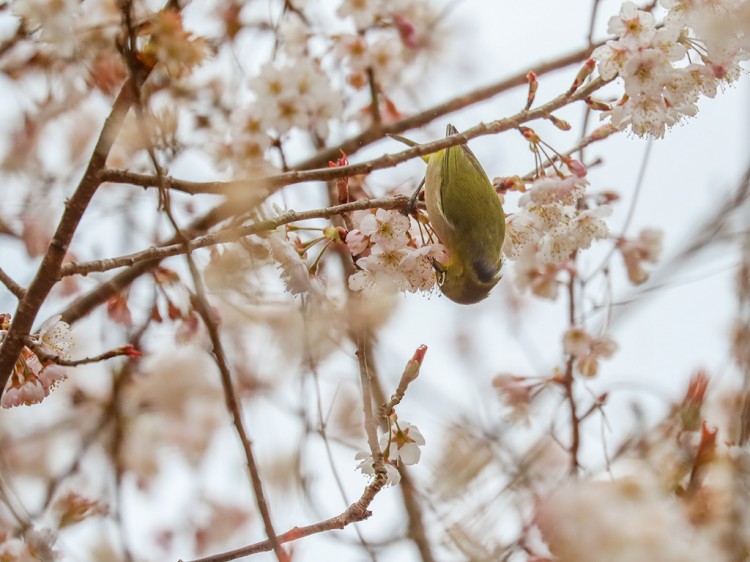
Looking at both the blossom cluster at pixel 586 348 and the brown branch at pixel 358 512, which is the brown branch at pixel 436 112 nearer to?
the blossom cluster at pixel 586 348

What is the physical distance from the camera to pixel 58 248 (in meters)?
1.82

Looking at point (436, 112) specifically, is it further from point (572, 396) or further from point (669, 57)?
point (669, 57)

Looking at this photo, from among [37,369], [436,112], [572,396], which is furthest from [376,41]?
[37,369]

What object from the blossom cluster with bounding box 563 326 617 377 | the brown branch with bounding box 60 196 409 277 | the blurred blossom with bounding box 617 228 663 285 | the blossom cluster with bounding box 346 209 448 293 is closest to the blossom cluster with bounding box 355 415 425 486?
the blossom cluster with bounding box 346 209 448 293

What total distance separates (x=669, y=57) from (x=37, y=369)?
165 centimetres

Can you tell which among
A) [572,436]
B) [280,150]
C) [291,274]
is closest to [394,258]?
[291,274]

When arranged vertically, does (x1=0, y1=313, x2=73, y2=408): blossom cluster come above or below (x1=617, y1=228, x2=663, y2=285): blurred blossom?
below

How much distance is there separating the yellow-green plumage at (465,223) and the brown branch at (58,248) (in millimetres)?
979

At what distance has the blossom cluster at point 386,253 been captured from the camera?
2.07 m

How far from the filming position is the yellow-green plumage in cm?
254

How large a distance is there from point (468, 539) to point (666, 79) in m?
1.15

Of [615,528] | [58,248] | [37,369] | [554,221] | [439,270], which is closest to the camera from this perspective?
[615,528]

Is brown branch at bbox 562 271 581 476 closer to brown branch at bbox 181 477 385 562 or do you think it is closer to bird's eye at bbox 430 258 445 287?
bird's eye at bbox 430 258 445 287

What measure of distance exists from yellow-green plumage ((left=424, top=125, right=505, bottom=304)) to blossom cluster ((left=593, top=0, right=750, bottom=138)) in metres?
0.65
